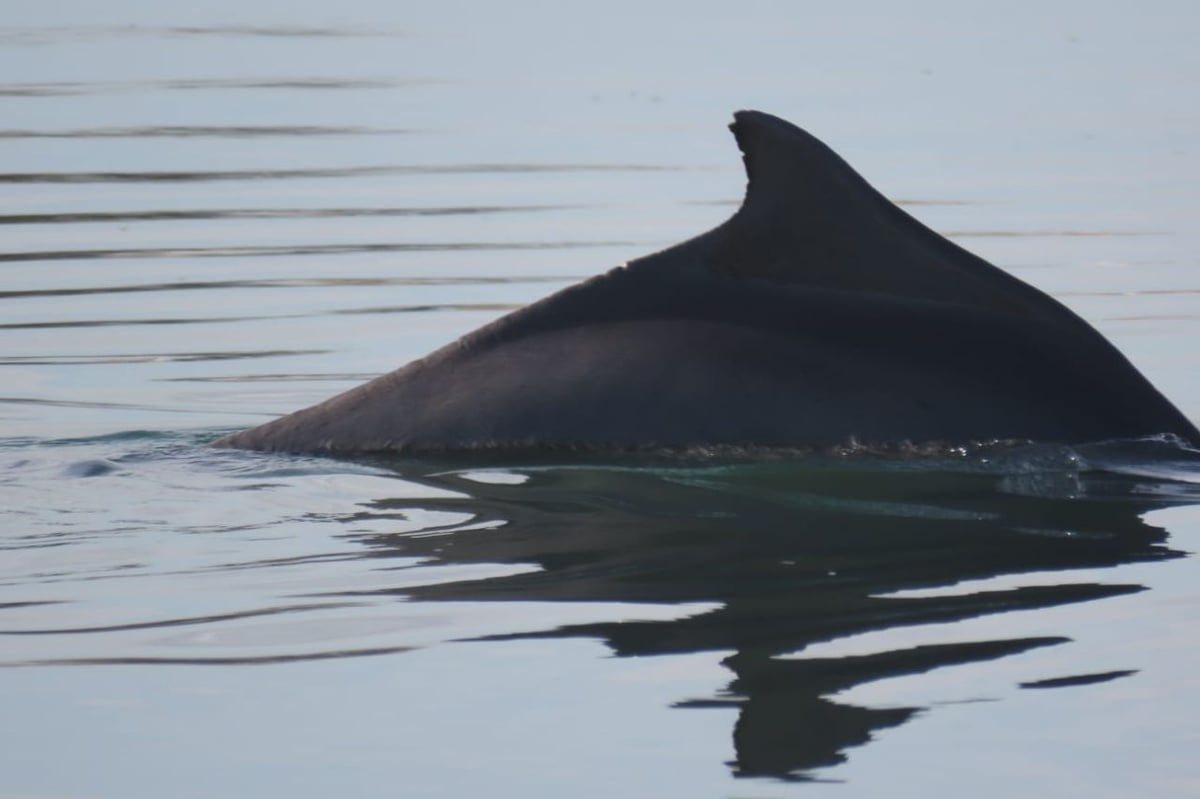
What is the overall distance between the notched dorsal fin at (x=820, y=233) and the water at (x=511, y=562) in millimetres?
598

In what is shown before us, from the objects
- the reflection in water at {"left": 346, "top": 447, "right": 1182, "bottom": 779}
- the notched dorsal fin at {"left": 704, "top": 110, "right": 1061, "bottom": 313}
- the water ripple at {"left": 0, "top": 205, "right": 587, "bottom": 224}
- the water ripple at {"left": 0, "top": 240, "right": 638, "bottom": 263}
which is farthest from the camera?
the water ripple at {"left": 0, "top": 205, "right": 587, "bottom": 224}

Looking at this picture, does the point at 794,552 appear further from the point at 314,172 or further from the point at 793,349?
the point at 314,172

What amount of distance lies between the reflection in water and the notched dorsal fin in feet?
1.97

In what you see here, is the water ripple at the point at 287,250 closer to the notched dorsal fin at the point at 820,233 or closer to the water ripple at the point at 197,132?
the water ripple at the point at 197,132

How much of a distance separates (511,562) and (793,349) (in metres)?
1.51

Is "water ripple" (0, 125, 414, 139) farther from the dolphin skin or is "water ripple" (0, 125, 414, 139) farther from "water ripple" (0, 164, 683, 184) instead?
the dolphin skin

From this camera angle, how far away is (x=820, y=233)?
7.92 metres

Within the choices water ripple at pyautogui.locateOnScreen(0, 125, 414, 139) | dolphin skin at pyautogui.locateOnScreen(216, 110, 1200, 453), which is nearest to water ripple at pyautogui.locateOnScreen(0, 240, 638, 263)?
water ripple at pyautogui.locateOnScreen(0, 125, 414, 139)

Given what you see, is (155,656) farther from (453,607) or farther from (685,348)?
→ (685,348)

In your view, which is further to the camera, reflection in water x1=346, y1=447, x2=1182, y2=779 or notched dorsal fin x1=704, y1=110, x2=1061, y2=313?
notched dorsal fin x1=704, y1=110, x2=1061, y2=313

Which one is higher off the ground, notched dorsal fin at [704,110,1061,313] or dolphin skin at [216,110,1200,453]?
notched dorsal fin at [704,110,1061,313]

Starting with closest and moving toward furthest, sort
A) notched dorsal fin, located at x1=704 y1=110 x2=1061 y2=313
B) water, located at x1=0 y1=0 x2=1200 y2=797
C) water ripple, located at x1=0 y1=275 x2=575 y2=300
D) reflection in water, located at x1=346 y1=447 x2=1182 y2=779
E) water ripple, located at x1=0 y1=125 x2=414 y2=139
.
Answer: water, located at x1=0 y1=0 x2=1200 y2=797
reflection in water, located at x1=346 y1=447 x2=1182 y2=779
notched dorsal fin, located at x1=704 y1=110 x2=1061 y2=313
water ripple, located at x1=0 y1=275 x2=575 y2=300
water ripple, located at x1=0 y1=125 x2=414 y2=139

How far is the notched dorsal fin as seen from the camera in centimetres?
784

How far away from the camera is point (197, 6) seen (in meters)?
40.0
